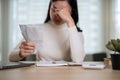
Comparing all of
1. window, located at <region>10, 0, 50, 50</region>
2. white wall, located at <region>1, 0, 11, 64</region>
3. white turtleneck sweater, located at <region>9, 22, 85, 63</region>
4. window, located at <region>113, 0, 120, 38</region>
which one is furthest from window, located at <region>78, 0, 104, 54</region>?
white turtleneck sweater, located at <region>9, 22, 85, 63</region>

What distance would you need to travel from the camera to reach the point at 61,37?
2.04 metres

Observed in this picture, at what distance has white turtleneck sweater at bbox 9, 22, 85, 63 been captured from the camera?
1.75 m

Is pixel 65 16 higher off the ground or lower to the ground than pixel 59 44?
higher

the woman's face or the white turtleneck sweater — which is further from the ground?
the woman's face

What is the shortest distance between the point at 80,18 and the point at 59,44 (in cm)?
226

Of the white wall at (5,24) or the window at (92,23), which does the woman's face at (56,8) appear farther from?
the white wall at (5,24)

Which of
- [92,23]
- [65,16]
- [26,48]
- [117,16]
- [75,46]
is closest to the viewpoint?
[26,48]

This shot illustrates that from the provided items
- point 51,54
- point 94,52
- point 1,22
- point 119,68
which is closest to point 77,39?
point 51,54

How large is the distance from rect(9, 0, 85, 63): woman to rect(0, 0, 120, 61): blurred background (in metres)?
2.07

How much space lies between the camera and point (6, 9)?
167 inches

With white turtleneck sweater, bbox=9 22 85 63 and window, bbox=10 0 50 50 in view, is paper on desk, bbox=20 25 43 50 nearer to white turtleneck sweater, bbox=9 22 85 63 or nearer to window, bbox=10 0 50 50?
white turtleneck sweater, bbox=9 22 85 63

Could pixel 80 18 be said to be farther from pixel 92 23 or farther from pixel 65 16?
pixel 65 16

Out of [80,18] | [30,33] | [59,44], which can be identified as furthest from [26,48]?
[80,18]

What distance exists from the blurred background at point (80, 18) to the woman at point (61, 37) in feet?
6.80
